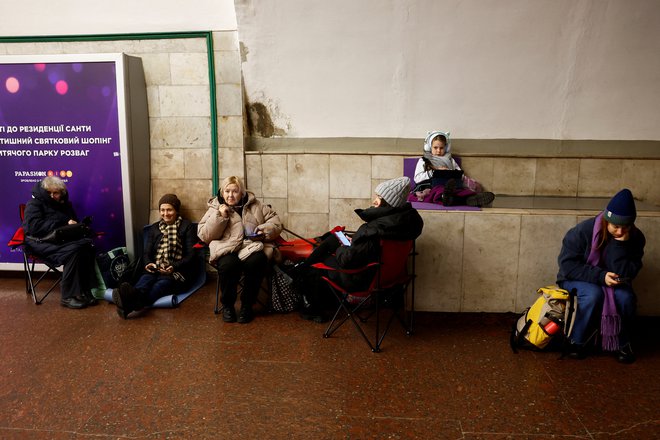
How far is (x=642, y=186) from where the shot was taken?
4.76 metres

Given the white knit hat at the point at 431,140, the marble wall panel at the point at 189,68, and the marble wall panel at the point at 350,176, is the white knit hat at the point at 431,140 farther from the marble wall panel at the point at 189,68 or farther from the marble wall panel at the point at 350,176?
the marble wall panel at the point at 189,68

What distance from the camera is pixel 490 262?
4.04 m

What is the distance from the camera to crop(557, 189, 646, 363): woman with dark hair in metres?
3.29

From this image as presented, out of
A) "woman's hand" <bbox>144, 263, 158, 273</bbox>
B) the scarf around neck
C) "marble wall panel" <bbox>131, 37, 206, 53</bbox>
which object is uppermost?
"marble wall panel" <bbox>131, 37, 206, 53</bbox>

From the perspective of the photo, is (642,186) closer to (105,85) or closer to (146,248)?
(146,248)

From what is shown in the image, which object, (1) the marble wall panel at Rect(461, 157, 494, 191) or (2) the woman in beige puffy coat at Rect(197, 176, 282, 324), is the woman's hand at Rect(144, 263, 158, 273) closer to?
(2) the woman in beige puffy coat at Rect(197, 176, 282, 324)

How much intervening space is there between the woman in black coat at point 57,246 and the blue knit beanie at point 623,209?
430 cm

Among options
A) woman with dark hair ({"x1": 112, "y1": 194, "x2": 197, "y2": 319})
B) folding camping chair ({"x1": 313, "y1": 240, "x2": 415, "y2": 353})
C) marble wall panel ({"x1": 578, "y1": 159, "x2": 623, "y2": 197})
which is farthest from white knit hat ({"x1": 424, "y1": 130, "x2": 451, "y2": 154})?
woman with dark hair ({"x1": 112, "y1": 194, "x2": 197, "y2": 319})

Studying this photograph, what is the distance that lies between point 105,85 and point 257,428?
3.70 meters

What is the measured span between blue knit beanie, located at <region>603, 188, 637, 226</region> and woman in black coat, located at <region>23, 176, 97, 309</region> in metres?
4.30

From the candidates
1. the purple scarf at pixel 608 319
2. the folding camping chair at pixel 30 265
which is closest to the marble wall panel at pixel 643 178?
the purple scarf at pixel 608 319

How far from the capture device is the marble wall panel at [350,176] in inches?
193

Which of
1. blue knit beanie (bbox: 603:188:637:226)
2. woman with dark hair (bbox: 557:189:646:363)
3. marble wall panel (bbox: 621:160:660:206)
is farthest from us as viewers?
marble wall panel (bbox: 621:160:660:206)

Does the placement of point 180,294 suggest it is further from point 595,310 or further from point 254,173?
point 595,310
